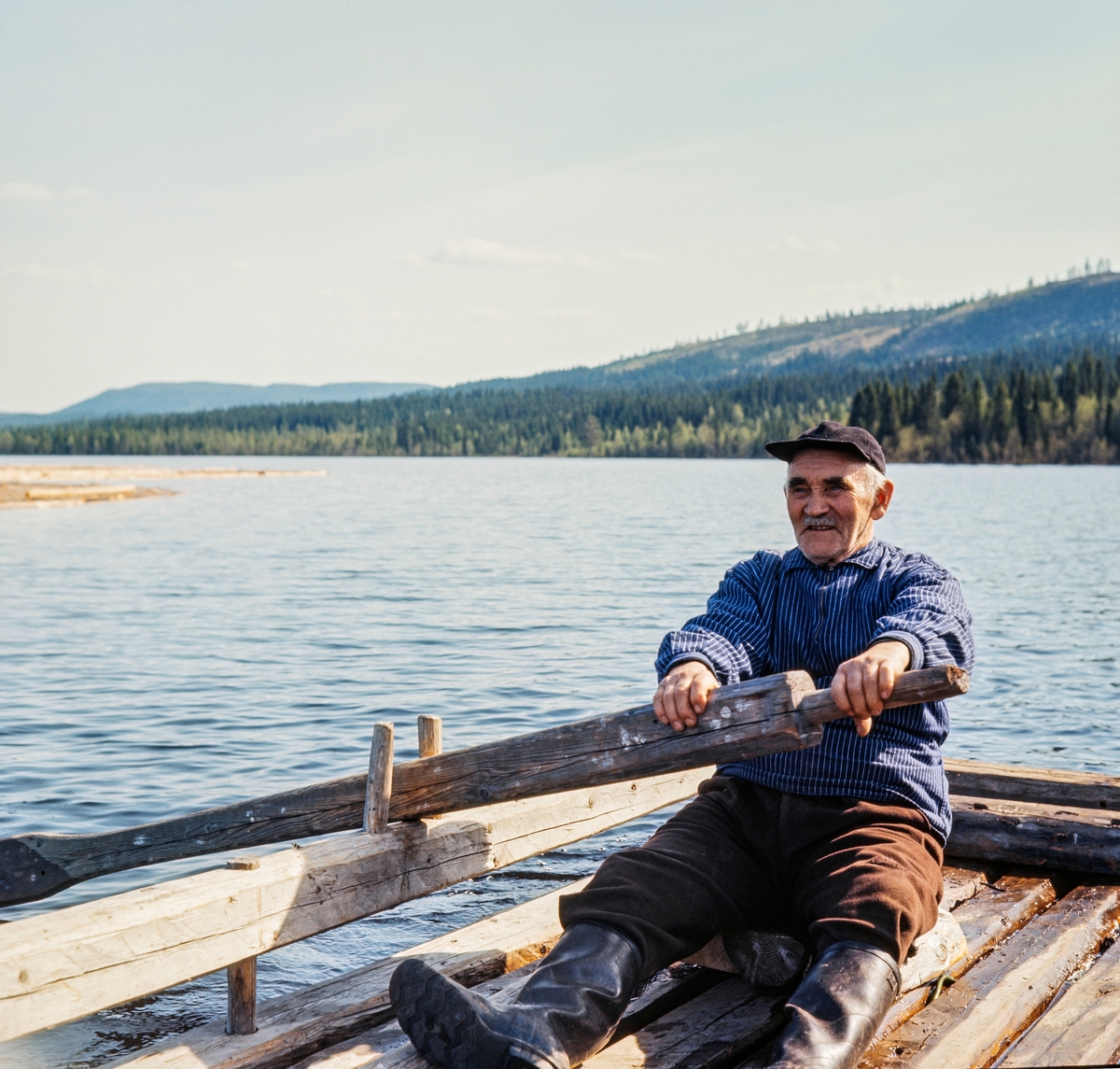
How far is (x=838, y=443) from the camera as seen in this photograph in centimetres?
451

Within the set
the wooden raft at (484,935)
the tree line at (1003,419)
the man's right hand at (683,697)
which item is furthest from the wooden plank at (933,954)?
the tree line at (1003,419)

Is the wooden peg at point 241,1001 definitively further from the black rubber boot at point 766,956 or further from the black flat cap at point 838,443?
the black flat cap at point 838,443

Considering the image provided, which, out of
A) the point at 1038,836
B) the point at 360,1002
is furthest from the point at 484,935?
the point at 1038,836

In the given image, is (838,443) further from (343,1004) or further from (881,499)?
(343,1004)

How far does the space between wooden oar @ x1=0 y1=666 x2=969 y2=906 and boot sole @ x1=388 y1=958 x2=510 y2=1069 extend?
856 millimetres

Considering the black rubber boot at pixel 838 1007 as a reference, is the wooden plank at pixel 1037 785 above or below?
below

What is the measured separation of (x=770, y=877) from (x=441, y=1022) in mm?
1305

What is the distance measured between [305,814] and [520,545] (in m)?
33.2

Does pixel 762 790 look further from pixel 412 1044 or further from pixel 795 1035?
pixel 412 1044

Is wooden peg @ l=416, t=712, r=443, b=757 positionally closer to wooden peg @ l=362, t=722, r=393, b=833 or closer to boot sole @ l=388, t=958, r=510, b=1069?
wooden peg @ l=362, t=722, r=393, b=833

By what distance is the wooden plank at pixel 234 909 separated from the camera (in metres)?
3.43

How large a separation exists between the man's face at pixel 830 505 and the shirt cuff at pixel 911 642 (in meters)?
0.62

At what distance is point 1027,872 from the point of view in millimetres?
5883

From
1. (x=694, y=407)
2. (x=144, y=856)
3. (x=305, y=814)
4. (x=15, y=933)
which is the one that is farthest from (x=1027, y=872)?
(x=694, y=407)
